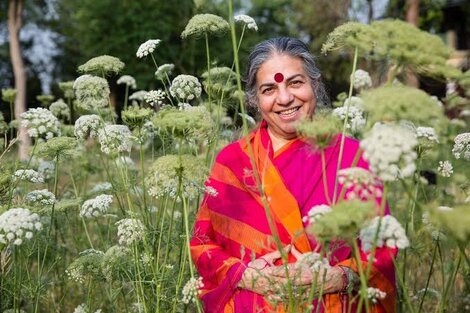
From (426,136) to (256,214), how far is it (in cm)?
97

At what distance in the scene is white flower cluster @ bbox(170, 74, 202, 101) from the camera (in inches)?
126

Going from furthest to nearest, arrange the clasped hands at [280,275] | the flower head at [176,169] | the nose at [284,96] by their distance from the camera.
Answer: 1. the nose at [284,96]
2. the clasped hands at [280,275]
3. the flower head at [176,169]

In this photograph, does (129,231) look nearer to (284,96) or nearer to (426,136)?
(284,96)

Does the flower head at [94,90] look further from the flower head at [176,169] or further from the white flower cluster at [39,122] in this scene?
the flower head at [176,169]

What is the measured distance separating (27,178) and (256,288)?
1.42 metres

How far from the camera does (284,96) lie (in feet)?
8.98

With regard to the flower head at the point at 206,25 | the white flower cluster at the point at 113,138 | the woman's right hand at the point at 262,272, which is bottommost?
the woman's right hand at the point at 262,272

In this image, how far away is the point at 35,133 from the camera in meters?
2.90

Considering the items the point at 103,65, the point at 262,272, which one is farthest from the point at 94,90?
the point at 262,272

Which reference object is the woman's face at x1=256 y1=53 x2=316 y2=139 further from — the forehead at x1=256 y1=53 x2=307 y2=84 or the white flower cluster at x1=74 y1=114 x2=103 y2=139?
the white flower cluster at x1=74 y1=114 x2=103 y2=139

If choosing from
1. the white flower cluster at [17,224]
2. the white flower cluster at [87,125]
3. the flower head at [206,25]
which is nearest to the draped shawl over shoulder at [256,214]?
the flower head at [206,25]

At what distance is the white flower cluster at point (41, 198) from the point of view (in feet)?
9.92

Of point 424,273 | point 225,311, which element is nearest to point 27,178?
point 225,311

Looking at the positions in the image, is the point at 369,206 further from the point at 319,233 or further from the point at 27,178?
the point at 27,178
